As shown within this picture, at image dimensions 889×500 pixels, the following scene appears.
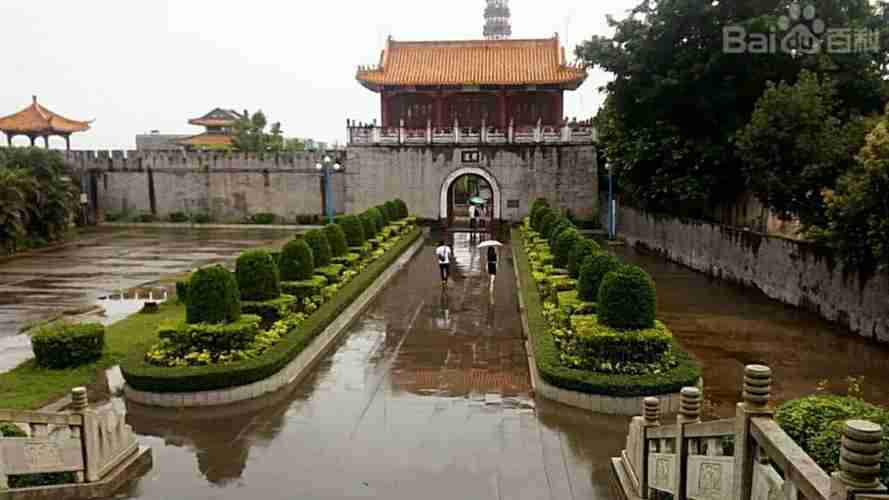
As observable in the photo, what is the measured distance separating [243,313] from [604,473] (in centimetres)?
625

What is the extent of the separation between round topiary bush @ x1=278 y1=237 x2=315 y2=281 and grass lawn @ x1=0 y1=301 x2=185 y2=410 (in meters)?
2.47

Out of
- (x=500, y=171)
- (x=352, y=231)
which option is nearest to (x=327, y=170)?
(x=500, y=171)

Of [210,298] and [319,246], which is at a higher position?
[319,246]

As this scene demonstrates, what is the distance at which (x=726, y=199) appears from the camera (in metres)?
21.9

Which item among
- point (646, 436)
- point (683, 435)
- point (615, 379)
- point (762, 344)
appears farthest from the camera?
point (762, 344)

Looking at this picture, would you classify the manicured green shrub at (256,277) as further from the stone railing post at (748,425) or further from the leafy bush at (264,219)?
the leafy bush at (264,219)

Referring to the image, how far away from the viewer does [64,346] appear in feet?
33.2

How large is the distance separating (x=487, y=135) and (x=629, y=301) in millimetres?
21100

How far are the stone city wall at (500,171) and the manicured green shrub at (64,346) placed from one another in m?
20.6

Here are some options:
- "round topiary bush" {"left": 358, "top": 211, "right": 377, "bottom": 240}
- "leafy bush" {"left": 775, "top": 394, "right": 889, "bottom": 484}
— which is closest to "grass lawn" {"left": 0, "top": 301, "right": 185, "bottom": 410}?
"leafy bush" {"left": 775, "top": 394, "right": 889, "bottom": 484}

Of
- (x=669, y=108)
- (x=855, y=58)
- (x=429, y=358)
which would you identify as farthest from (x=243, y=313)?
(x=855, y=58)

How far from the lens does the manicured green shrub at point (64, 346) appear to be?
1012cm

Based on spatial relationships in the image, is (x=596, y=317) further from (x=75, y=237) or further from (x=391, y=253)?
(x=75, y=237)

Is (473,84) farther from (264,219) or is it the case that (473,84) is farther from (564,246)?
(564,246)
